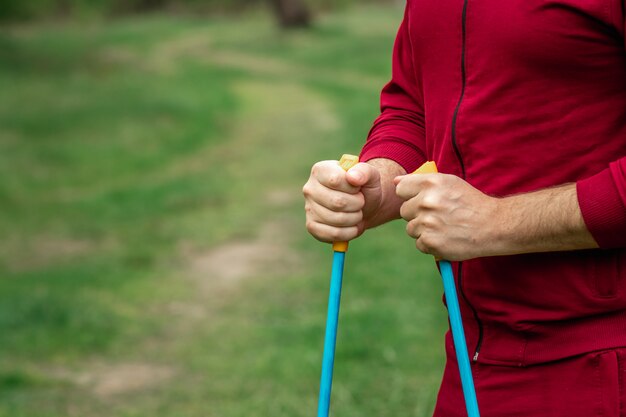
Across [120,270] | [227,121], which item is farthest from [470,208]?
[227,121]

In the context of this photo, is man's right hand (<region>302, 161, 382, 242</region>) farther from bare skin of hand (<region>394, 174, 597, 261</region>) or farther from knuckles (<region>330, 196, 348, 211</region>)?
bare skin of hand (<region>394, 174, 597, 261</region>)

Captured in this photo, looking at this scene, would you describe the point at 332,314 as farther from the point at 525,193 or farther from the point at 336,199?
the point at 525,193

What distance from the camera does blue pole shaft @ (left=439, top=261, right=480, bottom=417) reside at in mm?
1992

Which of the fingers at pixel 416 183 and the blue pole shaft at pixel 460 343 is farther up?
the fingers at pixel 416 183

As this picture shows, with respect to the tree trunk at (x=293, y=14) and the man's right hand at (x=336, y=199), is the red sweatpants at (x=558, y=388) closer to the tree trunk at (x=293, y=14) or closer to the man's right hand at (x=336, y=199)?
the man's right hand at (x=336, y=199)

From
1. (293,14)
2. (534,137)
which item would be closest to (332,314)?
(534,137)

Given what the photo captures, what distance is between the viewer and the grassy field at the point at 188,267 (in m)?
5.15

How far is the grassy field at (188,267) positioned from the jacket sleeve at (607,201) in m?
2.89

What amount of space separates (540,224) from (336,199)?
431 millimetres

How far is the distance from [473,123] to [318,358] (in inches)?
135

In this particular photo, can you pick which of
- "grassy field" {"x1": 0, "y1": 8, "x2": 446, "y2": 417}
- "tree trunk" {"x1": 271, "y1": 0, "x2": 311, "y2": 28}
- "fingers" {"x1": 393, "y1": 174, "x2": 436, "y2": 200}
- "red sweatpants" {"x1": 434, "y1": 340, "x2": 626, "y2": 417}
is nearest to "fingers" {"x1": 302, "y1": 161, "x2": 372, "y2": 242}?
"fingers" {"x1": 393, "y1": 174, "x2": 436, "y2": 200}

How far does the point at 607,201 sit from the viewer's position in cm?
185

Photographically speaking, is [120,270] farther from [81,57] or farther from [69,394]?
[81,57]

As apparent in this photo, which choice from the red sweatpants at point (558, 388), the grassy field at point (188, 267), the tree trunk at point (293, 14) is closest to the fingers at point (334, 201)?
the red sweatpants at point (558, 388)
